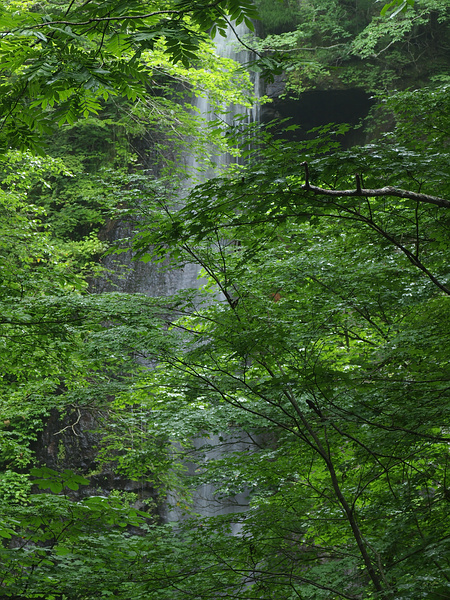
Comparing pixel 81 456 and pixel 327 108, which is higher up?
pixel 327 108

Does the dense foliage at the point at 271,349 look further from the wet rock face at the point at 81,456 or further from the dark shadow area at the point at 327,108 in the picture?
the dark shadow area at the point at 327,108

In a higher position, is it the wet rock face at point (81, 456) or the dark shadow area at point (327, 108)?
the dark shadow area at point (327, 108)

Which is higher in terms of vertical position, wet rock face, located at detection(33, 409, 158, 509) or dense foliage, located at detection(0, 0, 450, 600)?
wet rock face, located at detection(33, 409, 158, 509)

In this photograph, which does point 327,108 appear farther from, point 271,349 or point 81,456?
point 271,349

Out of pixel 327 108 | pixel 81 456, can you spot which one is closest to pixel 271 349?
pixel 81 456

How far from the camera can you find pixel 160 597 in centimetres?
317

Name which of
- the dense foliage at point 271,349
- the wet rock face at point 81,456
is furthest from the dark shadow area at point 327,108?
the dense foliage at point 271,349

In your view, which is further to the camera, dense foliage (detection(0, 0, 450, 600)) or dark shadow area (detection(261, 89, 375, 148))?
dark shadow area (detection(261, 89, 375, 148))

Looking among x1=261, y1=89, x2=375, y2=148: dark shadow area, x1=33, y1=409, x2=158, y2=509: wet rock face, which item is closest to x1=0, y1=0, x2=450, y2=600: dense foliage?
x1=33, y1=409, x2=158, y2=509: wet rock face

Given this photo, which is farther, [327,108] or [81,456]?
[327,108]

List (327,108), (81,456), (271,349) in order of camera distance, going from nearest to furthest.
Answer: (271,349), (81,456), (327,108)

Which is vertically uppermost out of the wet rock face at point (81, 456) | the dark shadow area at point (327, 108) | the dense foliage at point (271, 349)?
the dark shadow area at point (327, 108)

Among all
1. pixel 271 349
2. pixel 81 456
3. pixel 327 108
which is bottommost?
pixel 271 349

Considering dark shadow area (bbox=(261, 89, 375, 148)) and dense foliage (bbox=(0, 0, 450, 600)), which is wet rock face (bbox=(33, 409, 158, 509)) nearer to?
dense foliage (bbox=(0, 0, 450, 600))
